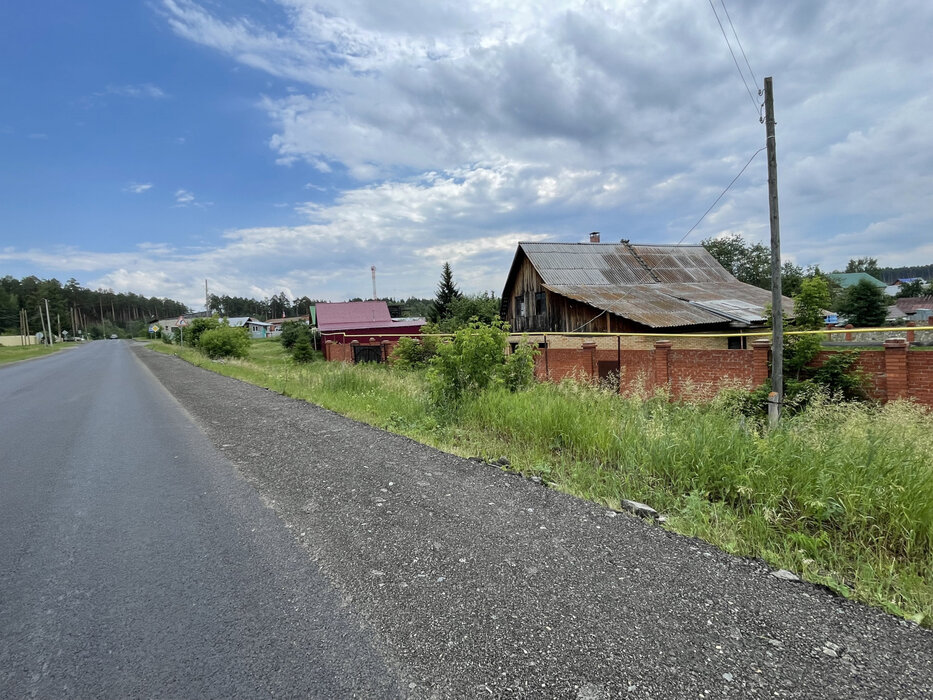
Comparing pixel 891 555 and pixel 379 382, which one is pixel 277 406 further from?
pixel 891 555

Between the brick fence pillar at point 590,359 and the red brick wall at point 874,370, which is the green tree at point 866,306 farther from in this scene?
the red brick wall at point 874,370

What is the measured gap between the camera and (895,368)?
8461 millimetres

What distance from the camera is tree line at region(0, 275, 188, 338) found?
9962cm

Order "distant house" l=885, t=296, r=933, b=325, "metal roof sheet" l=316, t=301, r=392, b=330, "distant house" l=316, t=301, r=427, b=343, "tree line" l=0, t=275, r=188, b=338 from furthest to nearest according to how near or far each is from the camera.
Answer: "tree line" l=0, t=275, r=188, b=338 < "distant house" l=885, t=296, r=933, b=325 < "metal roof sheet" l=316, t=301, r=392, b=330 < "distant house" l=316, t=301, r=427, b=343

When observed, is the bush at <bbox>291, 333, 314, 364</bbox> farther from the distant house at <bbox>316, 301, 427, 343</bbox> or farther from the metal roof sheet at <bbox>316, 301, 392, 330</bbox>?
the metal roof sheet at <bbox>316, 301, 392, 330</bbox>

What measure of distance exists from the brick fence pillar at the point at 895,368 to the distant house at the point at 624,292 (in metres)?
9.10

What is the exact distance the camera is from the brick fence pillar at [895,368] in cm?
837

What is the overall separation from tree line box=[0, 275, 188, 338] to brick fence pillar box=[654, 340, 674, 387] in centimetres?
10605

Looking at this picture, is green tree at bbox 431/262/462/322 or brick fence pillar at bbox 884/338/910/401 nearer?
brick fence pillar at bbox 884/338/910/401

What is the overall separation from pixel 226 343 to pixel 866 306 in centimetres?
5225

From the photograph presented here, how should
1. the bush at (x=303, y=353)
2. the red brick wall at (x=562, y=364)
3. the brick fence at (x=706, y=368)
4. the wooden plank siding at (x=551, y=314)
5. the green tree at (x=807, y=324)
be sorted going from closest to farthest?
1. the brick fence at (x=706, y=368)
2. the green tree at (x=807, y=324)
3. the red brick wall at (x=562, y=364)
4. the wooden plank siding at (x=551, y=314)
5. the bush at (x=303, y=353)

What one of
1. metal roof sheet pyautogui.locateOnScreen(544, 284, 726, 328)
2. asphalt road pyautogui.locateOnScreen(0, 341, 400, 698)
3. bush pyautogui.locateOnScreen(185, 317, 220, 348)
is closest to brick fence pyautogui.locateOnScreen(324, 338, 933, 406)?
metal roof sheet pyautogui.locateOnScreen(544, 284, 726, 328)

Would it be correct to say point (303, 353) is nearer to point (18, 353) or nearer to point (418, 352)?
point (418, 352)

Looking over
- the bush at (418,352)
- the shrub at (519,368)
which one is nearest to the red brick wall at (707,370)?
the shrub at (519,368)
